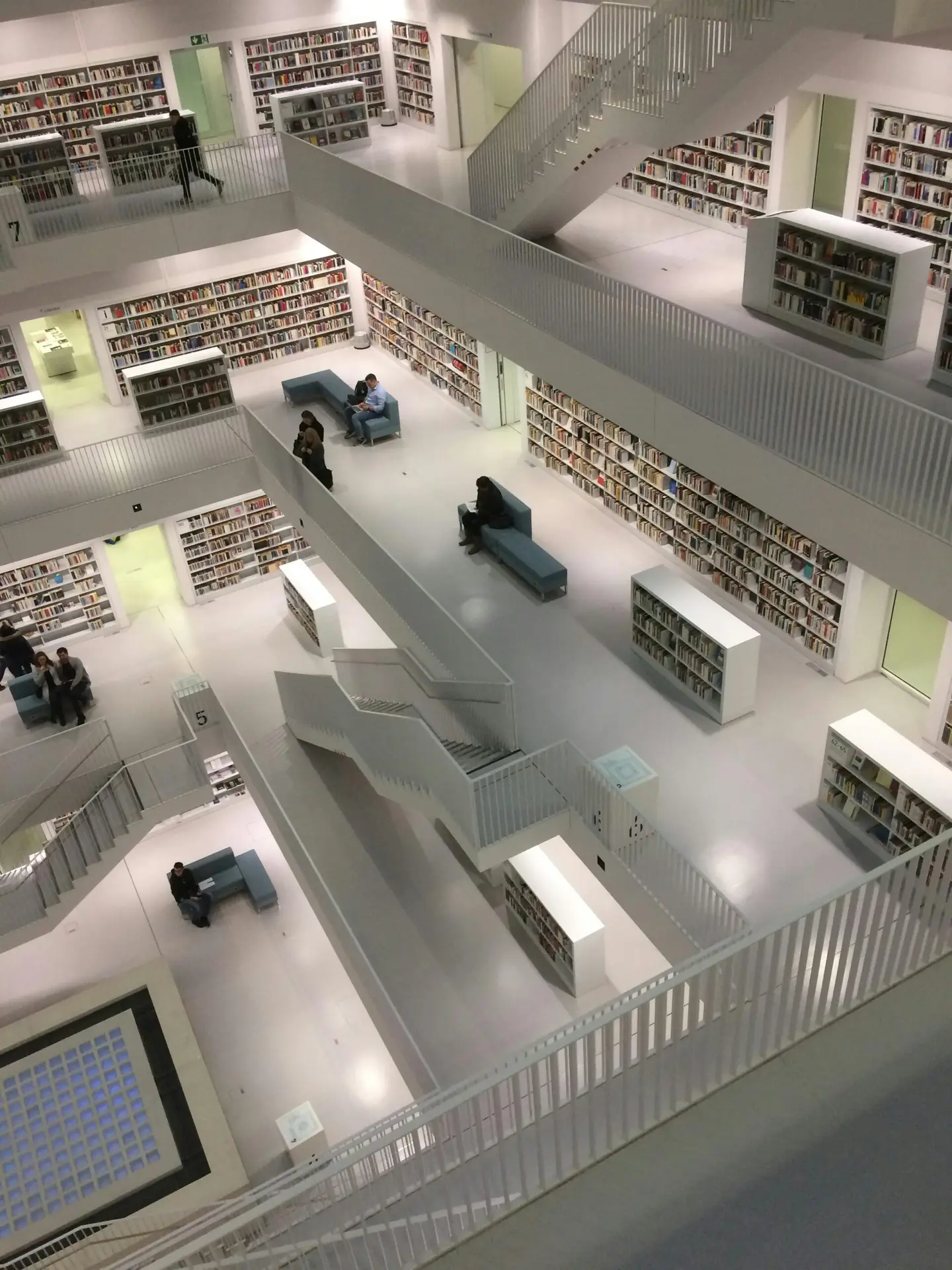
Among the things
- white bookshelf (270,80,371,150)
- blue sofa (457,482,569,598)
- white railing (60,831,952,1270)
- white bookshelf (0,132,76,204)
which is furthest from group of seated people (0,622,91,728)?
white railing (60,831,952,1270)

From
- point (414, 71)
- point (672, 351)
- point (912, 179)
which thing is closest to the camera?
point (672, 351)

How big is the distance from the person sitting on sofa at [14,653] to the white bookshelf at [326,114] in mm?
7378

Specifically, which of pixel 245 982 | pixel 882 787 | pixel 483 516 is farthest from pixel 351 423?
pixel 882 787

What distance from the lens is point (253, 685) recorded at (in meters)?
13.6

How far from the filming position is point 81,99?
13.6m

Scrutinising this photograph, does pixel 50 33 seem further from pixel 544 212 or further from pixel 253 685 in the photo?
pixel 253 685

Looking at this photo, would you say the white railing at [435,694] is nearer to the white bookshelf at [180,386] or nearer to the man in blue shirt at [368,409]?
the man in blue shirt at [368,409]

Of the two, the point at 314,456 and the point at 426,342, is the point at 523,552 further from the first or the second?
the point at 426,342

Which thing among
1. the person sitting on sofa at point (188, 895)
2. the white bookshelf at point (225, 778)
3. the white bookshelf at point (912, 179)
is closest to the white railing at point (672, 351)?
the white bookshelf at point (912, 179)

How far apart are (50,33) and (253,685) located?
8.56 metres

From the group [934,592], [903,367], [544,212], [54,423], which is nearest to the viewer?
[934,592]

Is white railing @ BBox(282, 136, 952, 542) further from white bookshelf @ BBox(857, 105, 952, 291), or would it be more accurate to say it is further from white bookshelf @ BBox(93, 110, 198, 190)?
white bookshelf @ BBox(857, 105, 952, 291)

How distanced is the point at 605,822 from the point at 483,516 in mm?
4541

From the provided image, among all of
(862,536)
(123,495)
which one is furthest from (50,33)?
(862,536)
